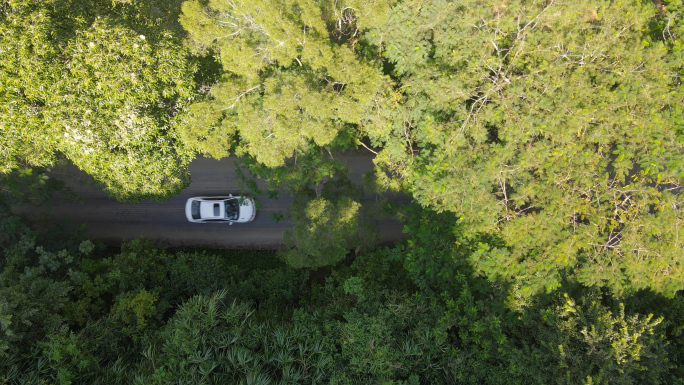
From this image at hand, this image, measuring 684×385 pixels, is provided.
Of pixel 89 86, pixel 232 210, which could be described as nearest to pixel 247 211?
pixel 232 210

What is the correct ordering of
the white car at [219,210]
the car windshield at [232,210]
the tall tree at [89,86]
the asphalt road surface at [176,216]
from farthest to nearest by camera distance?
the asphalt road surface at [176,216] → the car windshield at [232,210] → the white car at [219,210] → the tall tree at [89,86]

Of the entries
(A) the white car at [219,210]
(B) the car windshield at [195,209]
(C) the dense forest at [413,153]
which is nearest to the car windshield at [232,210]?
(A) the white car at [219,210]

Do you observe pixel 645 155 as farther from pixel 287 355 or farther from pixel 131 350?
pixel 131 350

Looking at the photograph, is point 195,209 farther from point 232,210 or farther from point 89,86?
point 89,86

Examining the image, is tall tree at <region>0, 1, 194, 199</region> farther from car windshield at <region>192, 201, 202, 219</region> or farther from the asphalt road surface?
the asphalt road surface

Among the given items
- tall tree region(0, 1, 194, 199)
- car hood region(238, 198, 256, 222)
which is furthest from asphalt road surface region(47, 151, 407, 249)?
tall tree region(0, 1, 194, 199)

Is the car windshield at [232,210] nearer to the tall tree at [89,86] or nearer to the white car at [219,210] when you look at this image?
the white car at [219,210]
